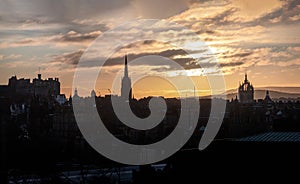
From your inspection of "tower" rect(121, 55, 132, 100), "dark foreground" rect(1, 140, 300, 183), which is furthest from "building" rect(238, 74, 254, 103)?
"dark foreground" rect(1, 140, 300, 183)

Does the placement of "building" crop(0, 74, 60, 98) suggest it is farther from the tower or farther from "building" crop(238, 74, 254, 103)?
"building" crop(238, 74, 254, 103)

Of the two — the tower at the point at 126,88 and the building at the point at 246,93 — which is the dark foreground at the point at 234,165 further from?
the building at the point at 246,93

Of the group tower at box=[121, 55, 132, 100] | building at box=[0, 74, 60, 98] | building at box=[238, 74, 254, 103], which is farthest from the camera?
building at box=[238, 74, 254, 103]

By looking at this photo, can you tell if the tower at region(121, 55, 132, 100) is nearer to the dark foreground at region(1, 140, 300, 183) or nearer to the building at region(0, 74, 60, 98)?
the building at region(0, 74, 60, 98)

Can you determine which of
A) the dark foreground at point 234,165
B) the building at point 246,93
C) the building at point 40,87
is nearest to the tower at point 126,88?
the building at point 40,87

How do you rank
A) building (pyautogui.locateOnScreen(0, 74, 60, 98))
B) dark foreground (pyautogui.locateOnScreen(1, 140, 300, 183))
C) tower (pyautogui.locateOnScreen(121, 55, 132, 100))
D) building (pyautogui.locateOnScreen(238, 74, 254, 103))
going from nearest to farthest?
1. dark foreground (pyautogui.locateOnScreen(1, 140, 300, 183))
2. tower (pyautogui.locateOnScreen(121, 55, 132, 100))
3. building (pyautogui.locateOnScreen(0, 74, 60, 98))
4. building (pyautogui.locateOnScreen(238, 74, 254, 103))

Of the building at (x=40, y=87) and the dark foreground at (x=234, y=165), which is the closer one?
the dark foreground at (x=234, y=165)

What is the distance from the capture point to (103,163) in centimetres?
2569

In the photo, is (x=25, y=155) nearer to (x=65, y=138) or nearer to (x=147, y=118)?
(x=65, y=138)

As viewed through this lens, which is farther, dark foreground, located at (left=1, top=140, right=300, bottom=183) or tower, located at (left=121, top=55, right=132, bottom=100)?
tower, located at (left=121, top=55, right=132, bottom=100)

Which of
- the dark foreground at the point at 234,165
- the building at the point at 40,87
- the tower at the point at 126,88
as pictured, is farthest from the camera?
the building at the point at 40,87

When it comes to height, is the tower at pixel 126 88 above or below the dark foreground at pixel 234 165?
above

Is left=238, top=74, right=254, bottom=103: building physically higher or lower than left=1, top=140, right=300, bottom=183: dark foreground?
higher

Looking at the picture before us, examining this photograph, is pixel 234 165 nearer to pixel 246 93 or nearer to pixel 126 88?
pixel 126 88
